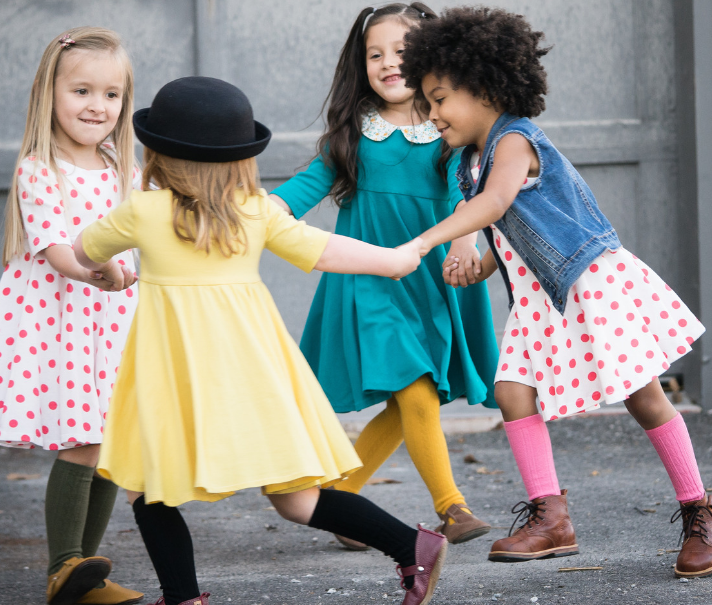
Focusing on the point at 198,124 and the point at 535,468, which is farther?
the point at 535,468

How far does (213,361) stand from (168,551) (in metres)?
0.48

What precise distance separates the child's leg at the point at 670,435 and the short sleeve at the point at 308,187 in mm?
1299

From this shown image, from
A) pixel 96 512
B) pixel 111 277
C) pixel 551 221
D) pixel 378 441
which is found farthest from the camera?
pixel 378 441

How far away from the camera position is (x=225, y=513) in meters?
4.05

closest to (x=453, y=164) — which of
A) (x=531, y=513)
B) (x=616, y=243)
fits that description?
(x=616, y=243)

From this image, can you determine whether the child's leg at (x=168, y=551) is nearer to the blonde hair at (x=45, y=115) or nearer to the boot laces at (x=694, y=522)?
the blonde hair at (x=45, y=115)

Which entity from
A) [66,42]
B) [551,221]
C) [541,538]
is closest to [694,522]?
[541,538]

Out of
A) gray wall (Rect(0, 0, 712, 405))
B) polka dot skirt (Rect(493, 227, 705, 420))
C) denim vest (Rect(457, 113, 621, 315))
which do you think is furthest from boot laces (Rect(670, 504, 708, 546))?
gray wall (Rect(0, 0, 712, 405))

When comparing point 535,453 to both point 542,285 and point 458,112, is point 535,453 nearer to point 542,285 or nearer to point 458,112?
point 542,285

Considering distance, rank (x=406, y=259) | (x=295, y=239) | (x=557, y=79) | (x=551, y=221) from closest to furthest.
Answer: (x=295, y=239)
(x=406, y=259)
(x=551, y=221)
(x=557, y=79)

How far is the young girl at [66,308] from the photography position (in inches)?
110

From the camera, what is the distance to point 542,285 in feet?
8.89

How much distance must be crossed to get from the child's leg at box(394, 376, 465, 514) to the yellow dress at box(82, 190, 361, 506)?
79 centimetres

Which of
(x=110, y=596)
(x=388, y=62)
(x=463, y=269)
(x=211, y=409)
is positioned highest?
(x=388, y=62)
